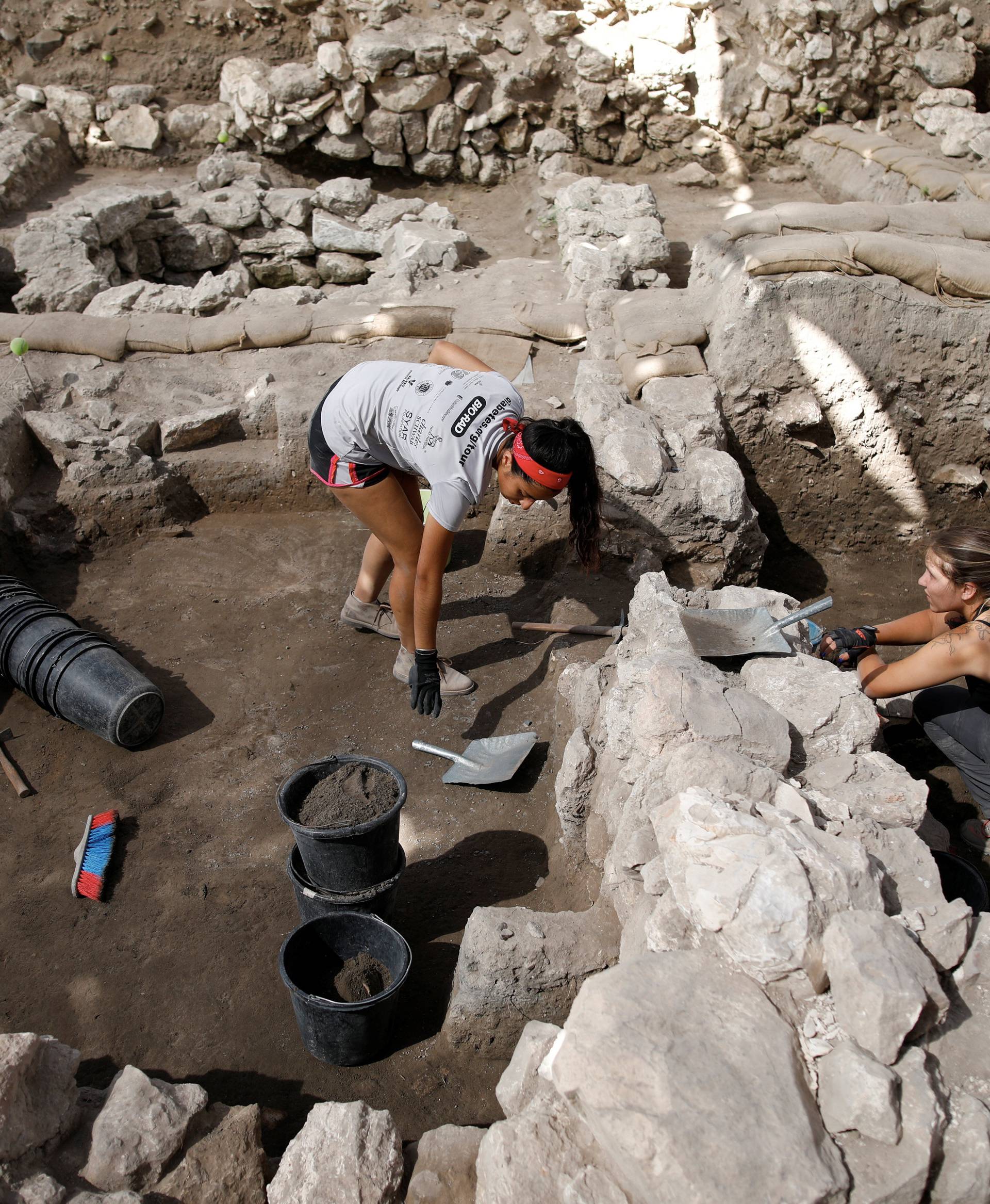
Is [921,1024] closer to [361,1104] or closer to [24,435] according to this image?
[361,1104]

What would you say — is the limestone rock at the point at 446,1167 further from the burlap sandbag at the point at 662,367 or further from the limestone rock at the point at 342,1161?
the burlap sandbag at the point at 662,367

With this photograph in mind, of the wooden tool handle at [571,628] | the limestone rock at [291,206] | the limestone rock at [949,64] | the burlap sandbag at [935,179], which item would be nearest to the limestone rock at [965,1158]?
the wooden tool handle at [571,628]

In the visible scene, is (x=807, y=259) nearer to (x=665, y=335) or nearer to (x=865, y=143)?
(x=665, y=335)

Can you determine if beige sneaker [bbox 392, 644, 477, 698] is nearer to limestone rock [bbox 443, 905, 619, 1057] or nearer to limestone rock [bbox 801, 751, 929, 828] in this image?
limestone rock [bbox 443, 905, 619, 1057]

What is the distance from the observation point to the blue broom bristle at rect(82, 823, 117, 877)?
3.10 m

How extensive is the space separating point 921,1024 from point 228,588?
378 cm

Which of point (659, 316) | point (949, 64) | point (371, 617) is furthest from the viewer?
point (949, 64)

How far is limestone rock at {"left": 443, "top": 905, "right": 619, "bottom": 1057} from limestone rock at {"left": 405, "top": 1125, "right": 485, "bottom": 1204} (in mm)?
449

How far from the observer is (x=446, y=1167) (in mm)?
1958

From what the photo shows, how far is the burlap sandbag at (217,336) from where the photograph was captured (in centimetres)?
577

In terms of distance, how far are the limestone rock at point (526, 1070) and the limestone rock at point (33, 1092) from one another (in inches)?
41.9

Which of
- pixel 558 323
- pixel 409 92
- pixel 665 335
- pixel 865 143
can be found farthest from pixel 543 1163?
pixel 409 92

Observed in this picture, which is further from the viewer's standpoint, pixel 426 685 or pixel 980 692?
pixel 426 685

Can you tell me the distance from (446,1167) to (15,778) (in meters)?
2.44
